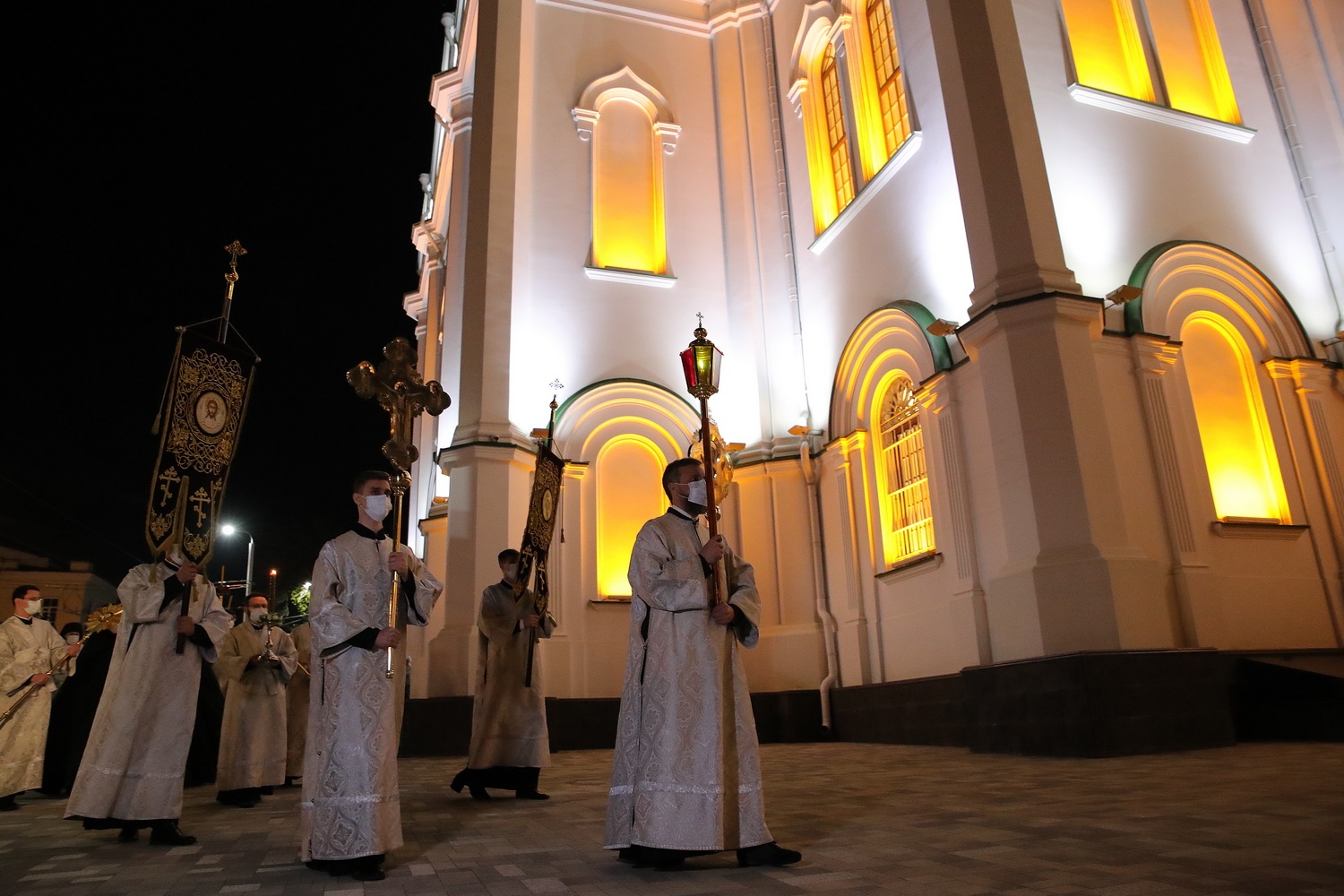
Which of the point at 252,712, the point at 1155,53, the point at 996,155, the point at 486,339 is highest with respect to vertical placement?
the point at 1155,53

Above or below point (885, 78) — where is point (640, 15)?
above

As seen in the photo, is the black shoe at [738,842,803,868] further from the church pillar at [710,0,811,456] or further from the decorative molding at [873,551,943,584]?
the church pillar at [710,0,811,456]

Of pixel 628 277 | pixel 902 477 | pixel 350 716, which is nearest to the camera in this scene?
pixel 350 716

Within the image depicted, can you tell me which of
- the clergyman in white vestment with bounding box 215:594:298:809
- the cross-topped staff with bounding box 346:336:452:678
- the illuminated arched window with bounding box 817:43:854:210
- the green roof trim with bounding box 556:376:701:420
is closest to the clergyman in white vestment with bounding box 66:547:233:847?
the cross-topped staff with bounding box 346:336:452:678

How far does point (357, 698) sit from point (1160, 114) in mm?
11754

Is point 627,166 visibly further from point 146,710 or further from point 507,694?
point 146,710

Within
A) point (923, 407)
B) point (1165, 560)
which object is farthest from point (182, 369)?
point (1165, 560)

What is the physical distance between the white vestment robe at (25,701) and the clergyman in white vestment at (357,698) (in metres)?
5.48

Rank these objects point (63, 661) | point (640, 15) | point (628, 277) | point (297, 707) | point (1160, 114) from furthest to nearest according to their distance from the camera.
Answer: point (640, 15) < point (628, 277) < point (1160, 114) < point (297, 707) < point (63, 661)

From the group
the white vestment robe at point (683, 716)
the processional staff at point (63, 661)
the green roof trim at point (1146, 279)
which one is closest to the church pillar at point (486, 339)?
the processional staff at point (63, 661)

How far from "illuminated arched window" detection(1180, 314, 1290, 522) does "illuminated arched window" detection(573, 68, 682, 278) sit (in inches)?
312

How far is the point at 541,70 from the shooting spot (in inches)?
629

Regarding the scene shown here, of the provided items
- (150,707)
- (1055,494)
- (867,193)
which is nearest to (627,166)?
(867,193)

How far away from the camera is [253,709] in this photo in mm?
8000
